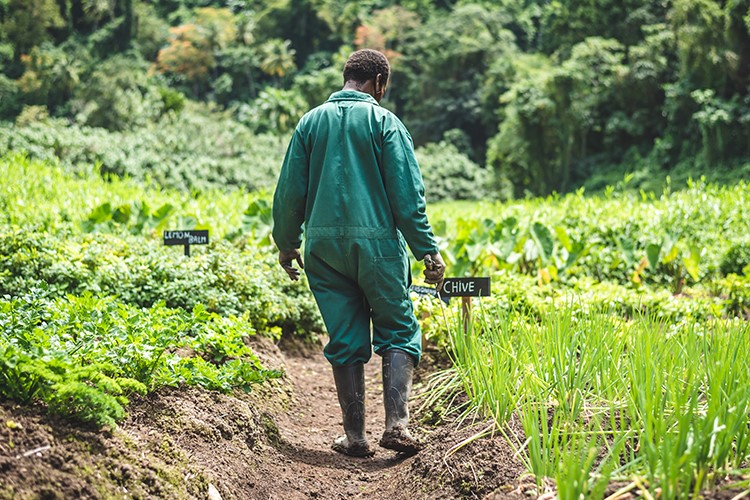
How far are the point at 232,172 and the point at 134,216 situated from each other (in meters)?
14.1

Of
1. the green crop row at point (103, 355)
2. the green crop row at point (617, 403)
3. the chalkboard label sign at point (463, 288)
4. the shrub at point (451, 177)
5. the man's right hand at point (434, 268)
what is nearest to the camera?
the green crop row at point (617, 403)

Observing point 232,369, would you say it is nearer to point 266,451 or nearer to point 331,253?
point 266,451

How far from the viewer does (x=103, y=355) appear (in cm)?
243

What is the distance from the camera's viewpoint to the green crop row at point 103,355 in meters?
2.03

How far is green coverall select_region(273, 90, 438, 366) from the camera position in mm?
2996

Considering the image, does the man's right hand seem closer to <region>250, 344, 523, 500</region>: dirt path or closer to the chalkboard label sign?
the chalkboard label sign

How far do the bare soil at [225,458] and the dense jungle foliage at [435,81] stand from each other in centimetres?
1292

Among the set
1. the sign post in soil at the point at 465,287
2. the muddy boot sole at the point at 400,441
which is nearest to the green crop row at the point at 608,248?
the sign post in soil at the point at 465,287

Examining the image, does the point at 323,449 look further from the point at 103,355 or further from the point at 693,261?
the point at 693,261

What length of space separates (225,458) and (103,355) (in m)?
0.58

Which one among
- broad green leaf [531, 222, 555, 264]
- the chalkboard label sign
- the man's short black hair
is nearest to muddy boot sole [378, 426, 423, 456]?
the chalkboard label sign

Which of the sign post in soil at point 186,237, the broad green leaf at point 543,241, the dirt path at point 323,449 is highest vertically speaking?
the sign post in soil at point 186,237

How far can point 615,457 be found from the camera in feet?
5.62

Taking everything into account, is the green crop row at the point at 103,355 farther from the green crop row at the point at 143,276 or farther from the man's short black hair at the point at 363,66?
the man's short black hair at the point at 363,66
